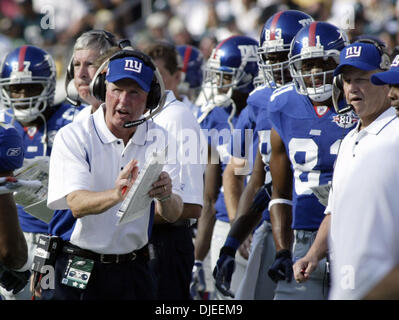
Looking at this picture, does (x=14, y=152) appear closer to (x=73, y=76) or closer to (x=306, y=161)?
(x=306, y=161)

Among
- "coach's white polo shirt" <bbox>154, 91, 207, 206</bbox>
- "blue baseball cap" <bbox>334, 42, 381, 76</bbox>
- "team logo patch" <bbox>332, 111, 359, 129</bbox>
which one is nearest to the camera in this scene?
"blue baseball cap" <bbox>334, 42, 381, 76</bbox>

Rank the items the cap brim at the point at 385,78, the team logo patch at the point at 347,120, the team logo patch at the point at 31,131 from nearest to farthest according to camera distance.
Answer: the cap brim at the point at 385,78
the team logo patch at the point at 347,120
the team logo patch at the point at 31,131

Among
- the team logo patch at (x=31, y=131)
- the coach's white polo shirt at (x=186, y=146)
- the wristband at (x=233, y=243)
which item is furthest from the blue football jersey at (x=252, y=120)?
the team logo patch at (x=31, y=131)

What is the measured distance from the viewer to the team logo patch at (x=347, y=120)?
170 inches

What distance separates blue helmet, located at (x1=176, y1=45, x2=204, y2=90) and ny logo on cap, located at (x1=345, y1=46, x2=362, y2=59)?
3930mm

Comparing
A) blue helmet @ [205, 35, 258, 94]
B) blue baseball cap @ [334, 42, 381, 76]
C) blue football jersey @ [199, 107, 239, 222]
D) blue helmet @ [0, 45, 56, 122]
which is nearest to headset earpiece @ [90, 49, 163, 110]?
blue baseball cap @ [334, 42, 381, 76]

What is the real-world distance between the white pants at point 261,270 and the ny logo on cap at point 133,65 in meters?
1.75

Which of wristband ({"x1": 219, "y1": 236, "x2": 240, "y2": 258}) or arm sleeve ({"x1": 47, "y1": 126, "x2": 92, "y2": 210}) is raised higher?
arm sleeve ({"x1": 47, "y1": 126, "x2": 92, "y2": 210})

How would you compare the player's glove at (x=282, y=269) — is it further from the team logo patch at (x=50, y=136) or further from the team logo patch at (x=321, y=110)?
the team logo patch at (x=50, y=136)

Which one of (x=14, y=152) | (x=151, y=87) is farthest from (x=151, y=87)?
(x=14, y=152)

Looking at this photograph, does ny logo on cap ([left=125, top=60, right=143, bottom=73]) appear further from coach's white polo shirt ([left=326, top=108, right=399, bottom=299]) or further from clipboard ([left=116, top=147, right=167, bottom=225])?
coach's white polo shirt ([left=326, top=108, right=399, bottom=299])

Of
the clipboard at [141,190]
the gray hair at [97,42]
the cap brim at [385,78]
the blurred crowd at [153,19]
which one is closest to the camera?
the cap brim at [385,78]

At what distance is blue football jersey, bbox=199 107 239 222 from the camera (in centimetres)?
634
